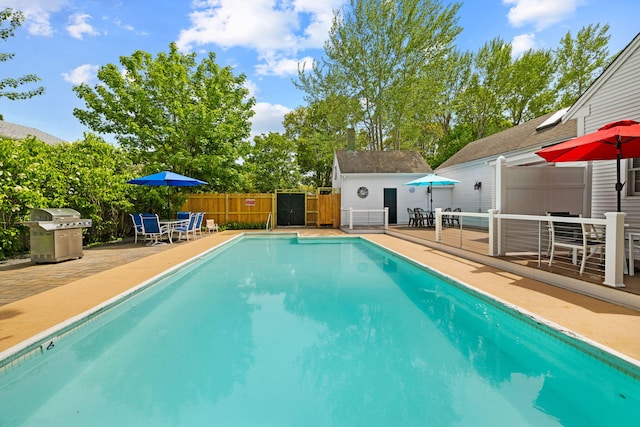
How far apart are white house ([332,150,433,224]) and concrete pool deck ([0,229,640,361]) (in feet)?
30.1

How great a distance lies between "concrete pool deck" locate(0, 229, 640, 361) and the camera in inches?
140

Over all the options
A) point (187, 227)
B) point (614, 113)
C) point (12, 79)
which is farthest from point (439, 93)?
point (12, 79)

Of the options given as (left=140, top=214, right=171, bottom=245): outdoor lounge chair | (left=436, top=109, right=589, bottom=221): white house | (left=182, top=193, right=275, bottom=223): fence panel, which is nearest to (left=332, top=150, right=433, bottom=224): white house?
(left=436, top=109, right=589, bottom=221): white house

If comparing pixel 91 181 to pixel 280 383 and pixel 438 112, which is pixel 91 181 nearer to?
pixel 280 383

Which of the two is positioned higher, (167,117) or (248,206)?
(167,117)

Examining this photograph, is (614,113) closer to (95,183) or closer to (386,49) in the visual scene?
(95,183)

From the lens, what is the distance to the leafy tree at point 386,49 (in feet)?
66.5

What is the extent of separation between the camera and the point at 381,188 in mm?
17984

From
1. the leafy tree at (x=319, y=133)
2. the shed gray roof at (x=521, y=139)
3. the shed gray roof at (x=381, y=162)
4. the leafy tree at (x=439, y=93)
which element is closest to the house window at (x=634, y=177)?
the shed gray roof at (x=521, y=139)

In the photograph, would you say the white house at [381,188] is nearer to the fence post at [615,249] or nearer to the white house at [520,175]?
the white house at [520,175]

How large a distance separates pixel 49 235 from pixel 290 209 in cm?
1188

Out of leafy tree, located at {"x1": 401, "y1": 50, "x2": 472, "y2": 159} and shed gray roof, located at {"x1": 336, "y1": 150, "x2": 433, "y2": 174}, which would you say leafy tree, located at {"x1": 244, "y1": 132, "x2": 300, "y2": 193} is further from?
leafy tree, located at {"x1": 401, "y1": 50, "x2": 472, "y2": 159}

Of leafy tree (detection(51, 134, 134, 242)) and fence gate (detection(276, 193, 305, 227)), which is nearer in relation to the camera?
leafy tree (detection(51, 134, 134, 242))

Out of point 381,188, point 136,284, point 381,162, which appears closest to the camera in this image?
point 136,284
